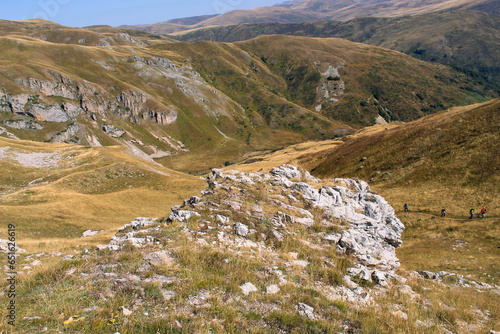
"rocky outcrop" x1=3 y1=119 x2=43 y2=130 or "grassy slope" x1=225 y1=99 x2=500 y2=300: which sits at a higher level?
"rocky outcrop" x1=3 y1=119 x2=43 y2=130

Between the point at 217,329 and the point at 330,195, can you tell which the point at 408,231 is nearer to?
the point at 330,195

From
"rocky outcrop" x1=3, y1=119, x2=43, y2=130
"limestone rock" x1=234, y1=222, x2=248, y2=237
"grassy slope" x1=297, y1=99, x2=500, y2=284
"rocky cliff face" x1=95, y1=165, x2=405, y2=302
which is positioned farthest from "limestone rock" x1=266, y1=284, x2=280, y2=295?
"rocky outcrop" x1=3, y1=119, x2=43, y2=130

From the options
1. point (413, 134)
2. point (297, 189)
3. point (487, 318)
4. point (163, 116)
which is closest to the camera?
point (487, 318)

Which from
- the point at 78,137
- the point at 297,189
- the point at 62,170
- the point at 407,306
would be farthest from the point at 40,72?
the point at 407,306

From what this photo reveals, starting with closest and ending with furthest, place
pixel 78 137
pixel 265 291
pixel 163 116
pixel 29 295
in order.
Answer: pixel 29 295
pixel 265 291
pixel 78 137
pixel 163 116

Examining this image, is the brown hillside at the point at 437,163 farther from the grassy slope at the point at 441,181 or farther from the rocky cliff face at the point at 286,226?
the rocky cliff face at the point at 286,226

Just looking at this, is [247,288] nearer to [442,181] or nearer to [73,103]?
[442,181]

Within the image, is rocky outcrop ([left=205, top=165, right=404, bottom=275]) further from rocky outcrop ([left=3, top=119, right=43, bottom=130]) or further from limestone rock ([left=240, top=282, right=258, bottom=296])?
rocky outcrop ([left=3, top=119, right=43, bottom=130])

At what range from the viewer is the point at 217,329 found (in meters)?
6.95

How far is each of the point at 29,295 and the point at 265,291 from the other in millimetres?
7243

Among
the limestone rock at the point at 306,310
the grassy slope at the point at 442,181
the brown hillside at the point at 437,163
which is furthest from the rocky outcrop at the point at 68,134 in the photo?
the limestone rock at the point at 306,310

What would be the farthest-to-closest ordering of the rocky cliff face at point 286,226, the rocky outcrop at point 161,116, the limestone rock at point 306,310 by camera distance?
the rocky outcrop at point 161,116, the rocky cliff face at point 286,226, the limestone rock at point 306,310

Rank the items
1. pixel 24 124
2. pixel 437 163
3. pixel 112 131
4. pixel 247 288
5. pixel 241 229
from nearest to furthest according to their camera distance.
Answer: pixel 247 288
pixel 241 229
pixel 437 163
pixel 24 124
pixel 112 131

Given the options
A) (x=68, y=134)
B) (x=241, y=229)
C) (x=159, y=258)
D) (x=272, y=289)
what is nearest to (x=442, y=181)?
(x=241, y=229)
